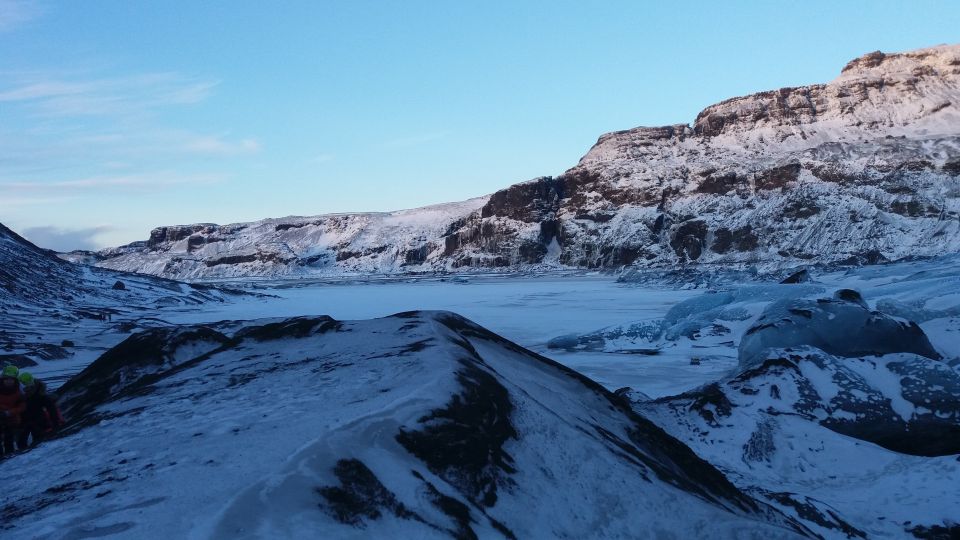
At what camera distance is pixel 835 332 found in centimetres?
751

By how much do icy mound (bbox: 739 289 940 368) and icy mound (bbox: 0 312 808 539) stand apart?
3.99 metres

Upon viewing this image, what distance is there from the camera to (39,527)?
6.77 feet

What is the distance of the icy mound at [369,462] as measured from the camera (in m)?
2.12

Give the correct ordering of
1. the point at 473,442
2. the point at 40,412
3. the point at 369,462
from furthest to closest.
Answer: the point at 40,412
the point at 473,442
the point at 369,462

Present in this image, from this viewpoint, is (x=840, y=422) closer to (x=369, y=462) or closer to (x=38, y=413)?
(x=369, y=462)

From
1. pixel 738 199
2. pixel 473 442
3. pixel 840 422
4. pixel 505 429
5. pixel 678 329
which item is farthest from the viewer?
pixel 738 199

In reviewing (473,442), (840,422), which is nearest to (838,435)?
(840,422)

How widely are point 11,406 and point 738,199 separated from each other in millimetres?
80014

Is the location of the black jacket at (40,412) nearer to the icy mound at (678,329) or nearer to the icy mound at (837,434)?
the icy mound at (837,434)

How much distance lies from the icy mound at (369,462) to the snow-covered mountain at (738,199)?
59420mm

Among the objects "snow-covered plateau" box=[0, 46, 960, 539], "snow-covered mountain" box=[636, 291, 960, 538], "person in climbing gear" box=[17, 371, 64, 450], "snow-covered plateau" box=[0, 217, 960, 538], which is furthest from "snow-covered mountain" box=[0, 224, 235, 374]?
"snow-covered mountain" box=[636, 291, 960, 538]

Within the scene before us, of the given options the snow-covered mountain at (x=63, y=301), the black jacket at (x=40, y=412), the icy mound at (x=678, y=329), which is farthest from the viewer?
the snow-covered mountain at (x=63, y=301)

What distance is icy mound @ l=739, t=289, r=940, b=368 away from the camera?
7.16m

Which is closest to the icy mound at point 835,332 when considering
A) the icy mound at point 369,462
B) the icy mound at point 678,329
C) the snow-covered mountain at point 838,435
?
the snow-covered mountain at point 838,435
